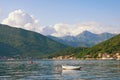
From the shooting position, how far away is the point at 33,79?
104375 mm

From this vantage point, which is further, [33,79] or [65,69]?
[65,69]

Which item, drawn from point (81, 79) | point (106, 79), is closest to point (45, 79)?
point (81, 79)

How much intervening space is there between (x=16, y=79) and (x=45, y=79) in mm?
9030

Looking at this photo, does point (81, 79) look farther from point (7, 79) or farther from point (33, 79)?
point (7, 79)

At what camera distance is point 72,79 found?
104 metres

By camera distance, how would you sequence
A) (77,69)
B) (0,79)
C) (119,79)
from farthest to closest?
1. (77,69)
2. (0,79)
3. (119,79)

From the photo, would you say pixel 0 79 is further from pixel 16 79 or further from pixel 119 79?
pixel 119 79

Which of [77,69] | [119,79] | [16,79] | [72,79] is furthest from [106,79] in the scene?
[77,69]

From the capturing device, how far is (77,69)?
16262 centimetres

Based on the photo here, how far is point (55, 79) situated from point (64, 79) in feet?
9.63

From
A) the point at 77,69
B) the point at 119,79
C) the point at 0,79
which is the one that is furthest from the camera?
the point at 77,69

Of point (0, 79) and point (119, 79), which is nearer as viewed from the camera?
point (119, 79)

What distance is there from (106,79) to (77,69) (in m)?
61.9

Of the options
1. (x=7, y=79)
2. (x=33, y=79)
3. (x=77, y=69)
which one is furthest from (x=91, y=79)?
(x=77, y=69)
